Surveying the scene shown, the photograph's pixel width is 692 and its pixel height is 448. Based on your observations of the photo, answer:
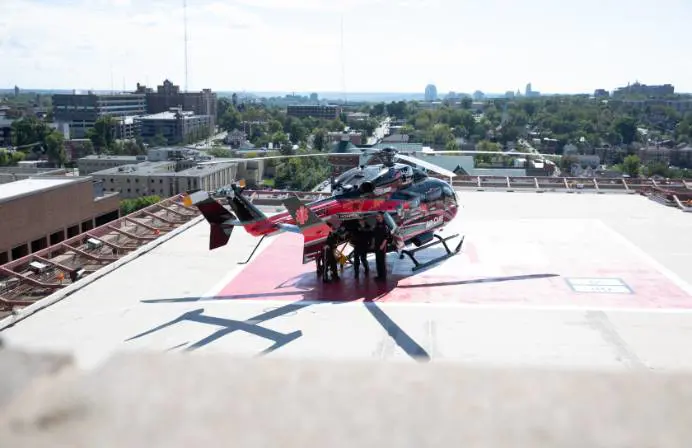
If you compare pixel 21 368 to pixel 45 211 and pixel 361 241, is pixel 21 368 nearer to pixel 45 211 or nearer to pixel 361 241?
pixel 361 241

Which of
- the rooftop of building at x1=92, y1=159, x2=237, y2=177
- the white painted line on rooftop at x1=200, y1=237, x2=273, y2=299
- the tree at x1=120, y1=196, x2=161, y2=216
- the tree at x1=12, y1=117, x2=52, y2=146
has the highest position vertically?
the tree at x1=12, y1=117, x2=52, y2=146

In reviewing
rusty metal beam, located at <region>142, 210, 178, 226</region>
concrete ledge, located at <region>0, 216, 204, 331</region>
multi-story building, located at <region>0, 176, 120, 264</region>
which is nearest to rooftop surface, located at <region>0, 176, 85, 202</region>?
multi-story building, located at <region>0, 176, 120, 264</region>

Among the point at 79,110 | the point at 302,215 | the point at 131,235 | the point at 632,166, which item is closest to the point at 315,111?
the point at 79,110

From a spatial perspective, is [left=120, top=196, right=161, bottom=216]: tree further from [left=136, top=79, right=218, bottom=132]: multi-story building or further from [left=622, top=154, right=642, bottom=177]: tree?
[left=136, top=79, right=218, bottom=132]: multi-story building

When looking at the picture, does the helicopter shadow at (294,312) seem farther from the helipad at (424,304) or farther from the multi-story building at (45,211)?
the multi-story building at (45,211)

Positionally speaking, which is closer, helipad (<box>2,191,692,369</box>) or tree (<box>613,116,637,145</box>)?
helipad (<box>2,191,692,369</box>)

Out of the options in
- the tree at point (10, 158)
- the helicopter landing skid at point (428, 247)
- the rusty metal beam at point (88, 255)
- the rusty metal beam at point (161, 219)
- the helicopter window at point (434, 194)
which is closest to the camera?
the rusty metal beam at point (88, 255)

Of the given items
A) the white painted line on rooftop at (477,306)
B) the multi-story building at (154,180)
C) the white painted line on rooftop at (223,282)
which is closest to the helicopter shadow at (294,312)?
the white painted line on rooftop at (477,306)
